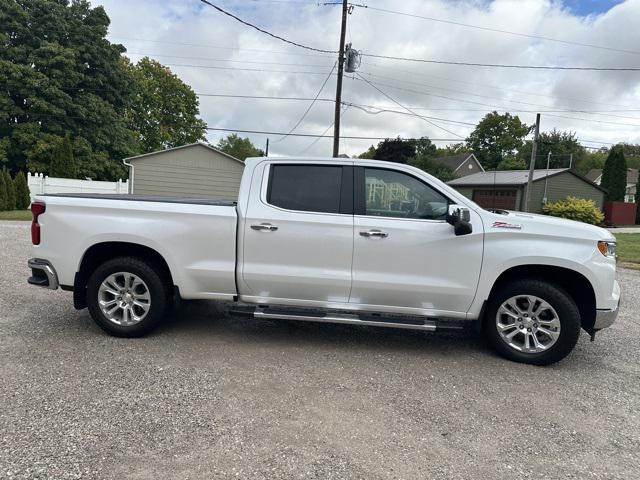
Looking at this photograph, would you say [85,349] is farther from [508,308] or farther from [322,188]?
[508,308]

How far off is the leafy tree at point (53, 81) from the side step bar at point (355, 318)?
29844 mm

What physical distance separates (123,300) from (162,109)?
45620mm

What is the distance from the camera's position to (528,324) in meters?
4.35

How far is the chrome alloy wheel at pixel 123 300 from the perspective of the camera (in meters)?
4.64

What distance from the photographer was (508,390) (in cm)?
381

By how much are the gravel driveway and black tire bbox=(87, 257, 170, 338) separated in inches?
6.1

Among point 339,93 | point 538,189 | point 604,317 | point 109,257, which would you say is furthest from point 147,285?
point 538,189

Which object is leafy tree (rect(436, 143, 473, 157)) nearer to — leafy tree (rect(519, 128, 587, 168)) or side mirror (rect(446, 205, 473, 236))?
leafy tree (rect(519, 128, 587, 168))

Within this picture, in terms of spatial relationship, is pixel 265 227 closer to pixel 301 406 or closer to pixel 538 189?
pixel 301 406

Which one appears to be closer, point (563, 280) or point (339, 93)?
point (563, 280)

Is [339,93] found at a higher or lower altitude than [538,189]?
higher

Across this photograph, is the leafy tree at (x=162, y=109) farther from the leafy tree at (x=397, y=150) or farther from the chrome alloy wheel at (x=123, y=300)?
the chrome alloy wheel at (x=123, y=300)

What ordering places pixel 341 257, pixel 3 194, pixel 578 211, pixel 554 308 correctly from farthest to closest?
pixel 578 211, pixel 3 194, pixel 341 257, pixel 554 308

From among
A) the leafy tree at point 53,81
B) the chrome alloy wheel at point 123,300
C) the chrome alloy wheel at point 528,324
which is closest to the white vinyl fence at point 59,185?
the leafy tree at point 53,81
